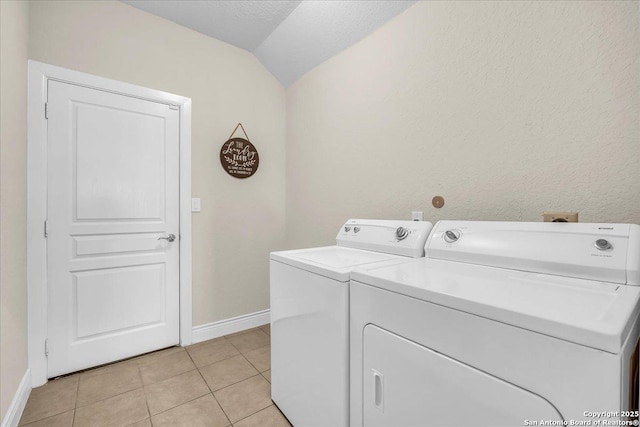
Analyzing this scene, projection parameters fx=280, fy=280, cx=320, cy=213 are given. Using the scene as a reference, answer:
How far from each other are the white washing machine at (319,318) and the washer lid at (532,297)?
18cm

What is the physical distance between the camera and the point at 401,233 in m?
1.49

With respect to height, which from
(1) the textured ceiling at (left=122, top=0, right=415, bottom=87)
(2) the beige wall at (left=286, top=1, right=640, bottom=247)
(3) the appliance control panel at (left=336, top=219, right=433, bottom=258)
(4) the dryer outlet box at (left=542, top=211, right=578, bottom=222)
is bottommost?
(3) the appliance control panel at (left=336, top=219, right=433, bottom=258)

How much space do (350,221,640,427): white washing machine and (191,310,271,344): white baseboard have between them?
5.77 feet

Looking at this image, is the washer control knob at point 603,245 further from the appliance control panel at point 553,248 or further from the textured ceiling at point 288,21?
the textured ceiling at point 288,21

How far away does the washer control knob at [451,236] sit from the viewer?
128 centimetres

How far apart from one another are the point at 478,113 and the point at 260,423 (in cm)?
197

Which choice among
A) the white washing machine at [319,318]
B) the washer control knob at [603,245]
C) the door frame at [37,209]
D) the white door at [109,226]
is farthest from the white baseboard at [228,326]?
the washer control knob at [603,245]

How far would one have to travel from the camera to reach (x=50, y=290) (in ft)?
6.00

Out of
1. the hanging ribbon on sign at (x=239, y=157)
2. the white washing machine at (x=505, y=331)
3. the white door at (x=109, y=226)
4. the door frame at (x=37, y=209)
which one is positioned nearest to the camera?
the white washing machine at (x=505, y=331)

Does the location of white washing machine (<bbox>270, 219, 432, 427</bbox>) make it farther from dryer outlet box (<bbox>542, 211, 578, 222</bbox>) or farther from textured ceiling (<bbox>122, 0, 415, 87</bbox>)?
textured ceiling (<bbox>122, 0, 415, 87</bbox>)

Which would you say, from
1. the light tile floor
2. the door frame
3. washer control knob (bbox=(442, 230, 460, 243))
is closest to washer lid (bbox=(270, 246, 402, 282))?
washer control knob (bbox=(442, 230, 460, 243))

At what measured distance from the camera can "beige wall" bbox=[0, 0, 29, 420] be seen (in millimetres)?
1337

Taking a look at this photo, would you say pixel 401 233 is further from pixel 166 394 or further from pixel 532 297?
pixel 166 394

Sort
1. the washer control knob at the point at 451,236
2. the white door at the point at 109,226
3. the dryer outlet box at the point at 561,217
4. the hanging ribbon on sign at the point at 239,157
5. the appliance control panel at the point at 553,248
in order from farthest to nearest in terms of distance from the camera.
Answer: the hanging ribbon on sign at the point at 239,157, the white door at the point at 109,226, the washer control knob at the point at 451,236, the dryer outlet box at the point at 561,217, the appliance control panel at the point at 553,248
